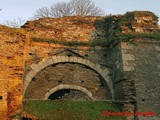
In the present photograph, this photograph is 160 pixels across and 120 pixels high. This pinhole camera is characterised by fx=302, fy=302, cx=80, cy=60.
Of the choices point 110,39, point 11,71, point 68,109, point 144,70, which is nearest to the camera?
point 11,71

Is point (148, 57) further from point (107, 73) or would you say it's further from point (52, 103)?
point (52, 103)

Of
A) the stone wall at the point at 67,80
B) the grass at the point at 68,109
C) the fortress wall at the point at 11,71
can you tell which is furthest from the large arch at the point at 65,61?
the fortress wall at the point at 11,71

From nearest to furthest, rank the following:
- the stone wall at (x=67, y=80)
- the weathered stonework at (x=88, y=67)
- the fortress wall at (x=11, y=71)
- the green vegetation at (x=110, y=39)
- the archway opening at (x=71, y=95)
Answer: the fortress wall at (x=11, y=71)
the weathered stonework at (x=88, y=67)
the stone wall at (x=67, y=80)
the archway opening at (x=71, y=95)
the green vegetation at (x=110, y=39)

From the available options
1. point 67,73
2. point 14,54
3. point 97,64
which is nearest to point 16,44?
point 14,54

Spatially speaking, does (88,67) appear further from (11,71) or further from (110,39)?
(11,71)

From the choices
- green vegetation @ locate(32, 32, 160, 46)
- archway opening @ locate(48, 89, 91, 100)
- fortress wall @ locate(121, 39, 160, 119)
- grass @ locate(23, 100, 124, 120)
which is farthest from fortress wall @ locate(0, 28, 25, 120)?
fortress wall @ locate(121, 39, 160, 119)

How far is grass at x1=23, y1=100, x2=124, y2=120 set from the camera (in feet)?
27.2

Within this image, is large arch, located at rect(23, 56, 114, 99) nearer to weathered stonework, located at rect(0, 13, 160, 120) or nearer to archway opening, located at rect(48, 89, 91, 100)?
weathered stonework, located at rect(0, 13, 160, 120)

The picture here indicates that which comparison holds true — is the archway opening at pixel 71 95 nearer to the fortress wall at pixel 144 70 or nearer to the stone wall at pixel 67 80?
the stone wall at pixel 67 80

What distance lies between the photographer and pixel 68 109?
8.77 m

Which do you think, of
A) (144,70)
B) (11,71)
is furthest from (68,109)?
(144,70)

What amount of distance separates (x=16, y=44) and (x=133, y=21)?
501cm

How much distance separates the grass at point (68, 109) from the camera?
8289 millimetres

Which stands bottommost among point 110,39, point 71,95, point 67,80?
point 71,95
